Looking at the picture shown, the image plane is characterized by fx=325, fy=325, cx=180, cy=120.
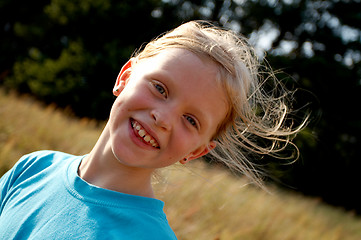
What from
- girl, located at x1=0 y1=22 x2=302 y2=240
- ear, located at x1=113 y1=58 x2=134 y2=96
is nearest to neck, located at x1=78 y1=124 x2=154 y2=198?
girl, located at x1=0 y1=22 x2=302 y2=240

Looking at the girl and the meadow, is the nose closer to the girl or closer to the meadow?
the girl

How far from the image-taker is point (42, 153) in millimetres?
1590

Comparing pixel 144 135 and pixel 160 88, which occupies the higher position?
pixel 160 88

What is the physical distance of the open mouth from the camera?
4.14ft

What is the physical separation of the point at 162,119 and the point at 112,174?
36 centimetres

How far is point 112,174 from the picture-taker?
139cm

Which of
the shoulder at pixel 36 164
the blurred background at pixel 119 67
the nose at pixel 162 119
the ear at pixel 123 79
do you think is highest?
the ear at pixel 123 79

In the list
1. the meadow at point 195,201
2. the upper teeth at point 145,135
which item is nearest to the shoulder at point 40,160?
the upper teeth at point 145,135

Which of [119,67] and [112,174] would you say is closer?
[112,174]

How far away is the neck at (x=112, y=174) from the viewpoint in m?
1.36

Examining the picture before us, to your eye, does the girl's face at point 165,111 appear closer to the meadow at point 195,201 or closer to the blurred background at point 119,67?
the meadow at point 195,201

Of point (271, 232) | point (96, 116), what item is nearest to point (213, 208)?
point (271, 232)

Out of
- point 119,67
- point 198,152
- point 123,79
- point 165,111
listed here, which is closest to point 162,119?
point 165,111

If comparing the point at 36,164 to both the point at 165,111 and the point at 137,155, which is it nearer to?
the point at 137,155
